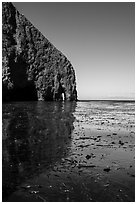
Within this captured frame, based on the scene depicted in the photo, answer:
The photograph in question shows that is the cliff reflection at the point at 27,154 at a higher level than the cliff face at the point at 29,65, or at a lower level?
lower

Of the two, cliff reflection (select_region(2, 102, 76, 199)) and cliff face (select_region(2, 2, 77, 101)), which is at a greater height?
cliff face (select_region(2, 2, 77, 101))

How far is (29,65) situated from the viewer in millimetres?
73625

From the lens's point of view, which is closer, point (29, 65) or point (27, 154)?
point (27, 154)

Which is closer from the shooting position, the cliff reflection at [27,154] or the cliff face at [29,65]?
the cliff reflection at [27,154]

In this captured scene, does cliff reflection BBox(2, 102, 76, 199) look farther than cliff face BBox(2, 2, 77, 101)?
No

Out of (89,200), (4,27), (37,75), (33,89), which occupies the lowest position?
(89,200)

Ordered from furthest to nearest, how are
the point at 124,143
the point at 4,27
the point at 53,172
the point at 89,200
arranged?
the point at 4,27 < the point at 124,143 < the point at 53,172 < the point at 89,200

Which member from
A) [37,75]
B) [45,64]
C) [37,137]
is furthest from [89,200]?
[45,64]

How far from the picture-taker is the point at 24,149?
42.7ft

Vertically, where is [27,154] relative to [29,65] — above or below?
Answer: below

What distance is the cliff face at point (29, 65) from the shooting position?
208 ft

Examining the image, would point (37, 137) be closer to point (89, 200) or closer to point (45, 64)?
point (89, 200)

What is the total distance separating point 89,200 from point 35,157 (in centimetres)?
508

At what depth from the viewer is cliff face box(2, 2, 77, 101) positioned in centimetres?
6351
